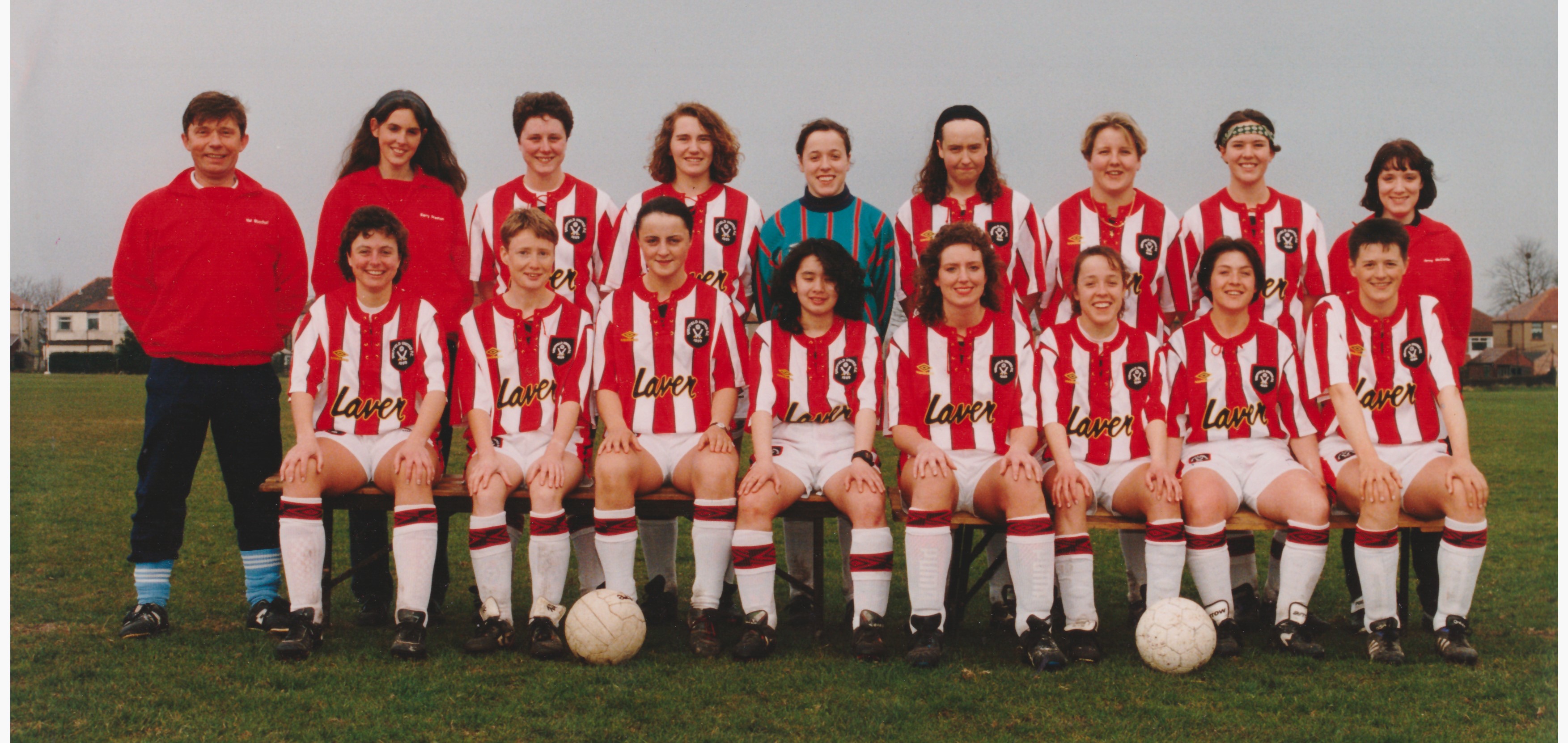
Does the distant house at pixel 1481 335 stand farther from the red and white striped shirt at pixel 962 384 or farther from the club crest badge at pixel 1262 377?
the red and white striped shirt at pixel 962 384

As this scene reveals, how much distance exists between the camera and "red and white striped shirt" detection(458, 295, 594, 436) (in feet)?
14.8

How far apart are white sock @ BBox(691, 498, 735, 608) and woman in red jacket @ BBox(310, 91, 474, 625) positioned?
4.57 feet

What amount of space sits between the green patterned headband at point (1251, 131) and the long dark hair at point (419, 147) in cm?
355

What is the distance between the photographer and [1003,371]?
4461 mm

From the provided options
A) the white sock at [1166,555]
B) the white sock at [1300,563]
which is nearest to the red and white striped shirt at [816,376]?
the white sock at [1166,555]

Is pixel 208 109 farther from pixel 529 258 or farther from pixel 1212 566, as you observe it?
pixel 1212 566

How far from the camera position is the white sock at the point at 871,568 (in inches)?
162

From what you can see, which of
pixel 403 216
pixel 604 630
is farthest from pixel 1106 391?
pixel 403 216

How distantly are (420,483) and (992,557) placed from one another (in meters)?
2.51

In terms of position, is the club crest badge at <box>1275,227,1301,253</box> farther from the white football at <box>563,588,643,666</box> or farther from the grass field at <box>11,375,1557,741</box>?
the white football at <box>563,588,643,666</box>

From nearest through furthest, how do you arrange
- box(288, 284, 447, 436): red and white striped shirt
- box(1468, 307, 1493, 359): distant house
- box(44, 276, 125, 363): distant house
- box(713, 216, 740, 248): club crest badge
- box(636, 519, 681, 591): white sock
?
1. box(288, 284, 447, 436): red and white striped shirt
2. box(636, 519, 681, 591): white sock
3. box(713, 216, 740, 248): club crest badge
4. box(44, 276, 125, 363): distant house
5. box(1468, 307, 1493, 359): distant house

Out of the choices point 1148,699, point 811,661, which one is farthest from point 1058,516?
point 811,661

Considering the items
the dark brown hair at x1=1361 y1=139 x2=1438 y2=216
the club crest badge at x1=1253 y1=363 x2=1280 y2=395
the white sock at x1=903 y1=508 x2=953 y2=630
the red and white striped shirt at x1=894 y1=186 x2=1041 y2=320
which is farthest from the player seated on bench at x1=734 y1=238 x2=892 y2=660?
the dark brown hair at x1=1361 y1=139 x2=1438 y2=216

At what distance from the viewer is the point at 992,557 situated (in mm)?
5016
